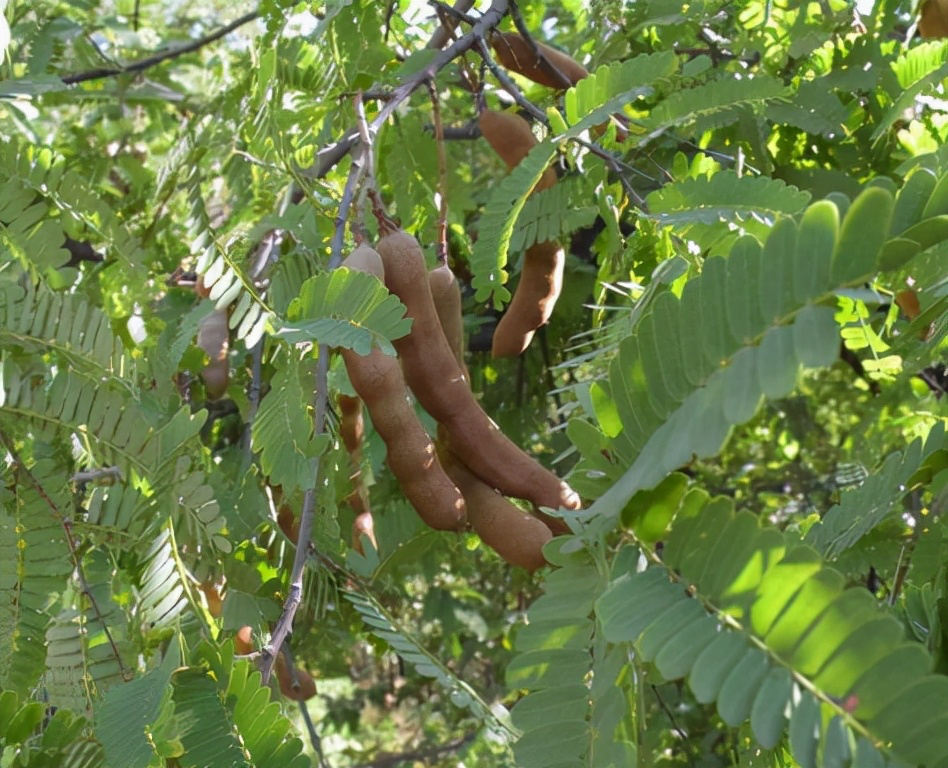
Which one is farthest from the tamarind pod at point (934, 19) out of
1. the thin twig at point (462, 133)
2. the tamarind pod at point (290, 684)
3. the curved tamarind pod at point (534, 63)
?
the tamarind pod at point (290, 684)

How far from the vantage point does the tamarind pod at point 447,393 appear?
0.86m

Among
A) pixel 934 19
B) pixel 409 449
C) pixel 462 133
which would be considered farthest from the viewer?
pixel 462 133

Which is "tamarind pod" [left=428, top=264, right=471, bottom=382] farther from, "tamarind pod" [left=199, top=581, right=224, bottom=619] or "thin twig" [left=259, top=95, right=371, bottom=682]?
"tamarind pod" [left=199, top=581, right=224, bottom=619]

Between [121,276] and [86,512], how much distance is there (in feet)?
1.61

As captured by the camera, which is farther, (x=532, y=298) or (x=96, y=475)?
(x=532, y=298)

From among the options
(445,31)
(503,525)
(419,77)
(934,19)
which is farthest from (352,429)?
(934,19)

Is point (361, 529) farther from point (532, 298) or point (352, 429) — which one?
point (532, 298)

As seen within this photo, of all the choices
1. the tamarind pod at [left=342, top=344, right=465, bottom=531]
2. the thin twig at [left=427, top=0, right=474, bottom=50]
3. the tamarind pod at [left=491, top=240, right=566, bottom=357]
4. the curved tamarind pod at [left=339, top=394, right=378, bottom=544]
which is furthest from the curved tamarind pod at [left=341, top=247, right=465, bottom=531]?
the thin twig at [left=427, top=0, right=474, bottom=50]

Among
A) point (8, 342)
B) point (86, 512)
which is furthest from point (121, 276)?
point (86, 512)

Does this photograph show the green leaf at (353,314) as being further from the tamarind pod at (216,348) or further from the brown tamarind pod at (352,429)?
the tamarind pod at (216,348)

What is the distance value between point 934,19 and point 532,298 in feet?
2.04

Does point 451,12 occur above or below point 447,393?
above

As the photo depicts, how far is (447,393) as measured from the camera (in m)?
0.88

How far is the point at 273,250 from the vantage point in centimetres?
112
